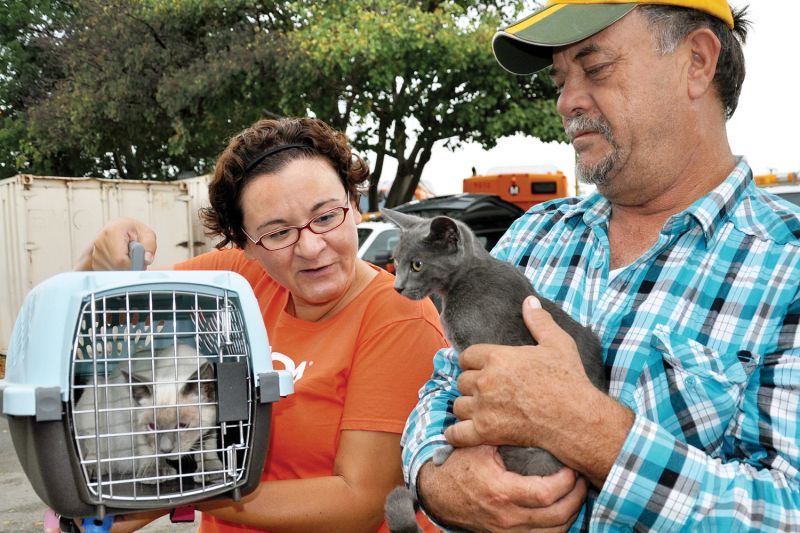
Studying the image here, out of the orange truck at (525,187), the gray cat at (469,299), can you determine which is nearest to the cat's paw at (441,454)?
the gray cat at (469,299)

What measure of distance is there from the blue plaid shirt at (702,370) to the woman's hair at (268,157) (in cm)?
88

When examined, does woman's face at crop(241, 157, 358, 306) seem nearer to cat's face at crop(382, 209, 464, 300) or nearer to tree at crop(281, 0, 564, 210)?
cat's face at crop(382, 209, 464, 300)

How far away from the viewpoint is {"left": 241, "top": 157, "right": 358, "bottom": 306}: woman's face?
2.30 meters

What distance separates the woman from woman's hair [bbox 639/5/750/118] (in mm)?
1081

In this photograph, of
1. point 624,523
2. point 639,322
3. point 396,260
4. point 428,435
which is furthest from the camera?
point 396,260

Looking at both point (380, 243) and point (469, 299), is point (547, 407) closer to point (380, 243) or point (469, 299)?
point (469, 299)

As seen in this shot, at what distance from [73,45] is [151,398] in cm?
1894

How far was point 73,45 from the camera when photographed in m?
18.1

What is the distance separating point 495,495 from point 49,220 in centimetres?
1101

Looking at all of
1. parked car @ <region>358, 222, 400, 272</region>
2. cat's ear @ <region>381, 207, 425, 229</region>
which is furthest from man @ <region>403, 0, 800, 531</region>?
parked car @ <region>358, 222, 400, 272</region>

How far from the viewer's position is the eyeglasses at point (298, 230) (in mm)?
2318

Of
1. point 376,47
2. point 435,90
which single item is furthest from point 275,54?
point 435,90

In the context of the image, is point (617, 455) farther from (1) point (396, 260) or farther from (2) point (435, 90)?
(2) point (435, 90)

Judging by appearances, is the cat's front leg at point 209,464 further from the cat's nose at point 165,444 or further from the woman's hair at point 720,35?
the woman's hair at point 720,35
